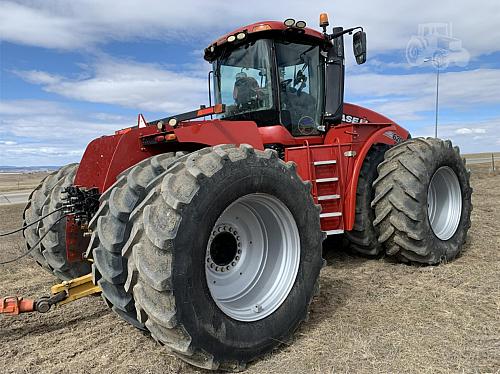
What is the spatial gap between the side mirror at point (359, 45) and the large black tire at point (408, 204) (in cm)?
120

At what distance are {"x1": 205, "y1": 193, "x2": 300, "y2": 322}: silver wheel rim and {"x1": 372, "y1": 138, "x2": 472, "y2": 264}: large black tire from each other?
1867 millimetres

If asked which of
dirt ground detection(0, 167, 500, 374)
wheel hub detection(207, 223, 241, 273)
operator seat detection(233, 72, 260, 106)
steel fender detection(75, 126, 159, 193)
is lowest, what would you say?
dirt ground detection(0, 167, 500, 374)

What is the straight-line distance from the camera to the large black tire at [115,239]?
3.13 m

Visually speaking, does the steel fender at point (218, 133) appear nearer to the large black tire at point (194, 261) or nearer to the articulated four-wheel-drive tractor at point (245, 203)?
the articulated four-wheel-drive tractor at point (245, 203)

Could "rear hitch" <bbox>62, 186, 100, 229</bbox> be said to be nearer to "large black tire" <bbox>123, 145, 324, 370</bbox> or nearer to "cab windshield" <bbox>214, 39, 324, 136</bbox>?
"large black tire" <bbox>123, 145, 324, 370</bbox>

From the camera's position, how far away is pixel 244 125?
4512 mm

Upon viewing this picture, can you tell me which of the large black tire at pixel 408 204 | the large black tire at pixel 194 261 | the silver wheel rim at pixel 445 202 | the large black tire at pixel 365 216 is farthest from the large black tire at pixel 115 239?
the silver wheel rim at pixel 445 202

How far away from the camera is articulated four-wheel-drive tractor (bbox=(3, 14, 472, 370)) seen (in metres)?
2.94

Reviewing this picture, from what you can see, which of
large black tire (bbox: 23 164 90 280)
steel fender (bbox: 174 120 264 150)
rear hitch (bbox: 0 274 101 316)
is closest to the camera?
rear hitch (bbox: 0 274 101 316)

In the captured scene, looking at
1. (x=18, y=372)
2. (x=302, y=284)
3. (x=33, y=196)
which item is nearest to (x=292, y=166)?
(x=302, y=284)

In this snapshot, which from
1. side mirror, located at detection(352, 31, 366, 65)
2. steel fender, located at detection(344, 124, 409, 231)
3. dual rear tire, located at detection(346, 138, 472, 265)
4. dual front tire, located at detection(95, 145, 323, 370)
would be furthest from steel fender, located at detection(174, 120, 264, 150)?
side mirror, located at detection(352, 31, 366, 65)

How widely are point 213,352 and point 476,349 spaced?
187cm

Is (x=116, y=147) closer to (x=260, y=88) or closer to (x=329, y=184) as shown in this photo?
(x=260, y=88)

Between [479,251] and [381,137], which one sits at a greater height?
[381,137]
